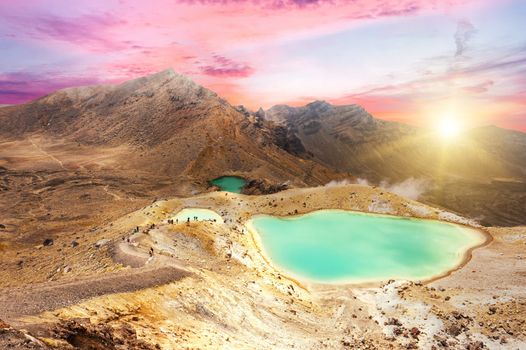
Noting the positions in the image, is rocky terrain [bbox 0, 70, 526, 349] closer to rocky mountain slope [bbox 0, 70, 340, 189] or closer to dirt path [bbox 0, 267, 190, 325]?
dirt path [bbox 0, 267, 190, 325]

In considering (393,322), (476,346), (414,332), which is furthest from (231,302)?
(476,346)

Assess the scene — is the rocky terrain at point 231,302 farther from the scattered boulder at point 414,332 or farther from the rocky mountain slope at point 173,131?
the rocky mountain slope at point 173,131

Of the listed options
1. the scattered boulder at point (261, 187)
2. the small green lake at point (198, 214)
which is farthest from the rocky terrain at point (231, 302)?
the scattered boulder at point (261, 187)

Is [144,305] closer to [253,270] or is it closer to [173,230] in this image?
[253,270]

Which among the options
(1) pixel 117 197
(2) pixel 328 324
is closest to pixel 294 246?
(2) pixel 328 324

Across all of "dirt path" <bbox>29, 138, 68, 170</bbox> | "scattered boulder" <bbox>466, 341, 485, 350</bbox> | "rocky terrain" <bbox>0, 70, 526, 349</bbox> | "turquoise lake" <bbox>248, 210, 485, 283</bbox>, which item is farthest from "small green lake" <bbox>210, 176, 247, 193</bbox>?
"scattered boulder" <bbox>466, 341, 485, 350</bbox>

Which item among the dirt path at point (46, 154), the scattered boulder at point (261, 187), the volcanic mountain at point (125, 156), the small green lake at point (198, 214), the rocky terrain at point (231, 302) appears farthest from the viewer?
the dirt path at point (46, 154)
